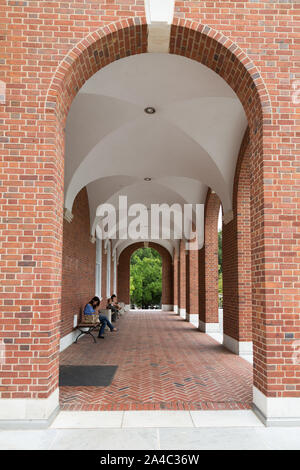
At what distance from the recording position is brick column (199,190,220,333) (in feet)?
40.5

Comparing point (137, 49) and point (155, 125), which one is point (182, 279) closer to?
point (155, 125)

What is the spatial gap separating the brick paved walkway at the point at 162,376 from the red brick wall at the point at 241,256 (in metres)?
0.77

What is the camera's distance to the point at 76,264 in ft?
35.3

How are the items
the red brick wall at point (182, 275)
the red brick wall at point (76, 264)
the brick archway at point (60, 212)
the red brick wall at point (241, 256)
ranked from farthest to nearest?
the red brick wall at point (182, 275), the red brick wall at point (76, 264), the red brick wall at point (241, 256), the brick archway at point (60, 212)

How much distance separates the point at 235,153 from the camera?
868 cm

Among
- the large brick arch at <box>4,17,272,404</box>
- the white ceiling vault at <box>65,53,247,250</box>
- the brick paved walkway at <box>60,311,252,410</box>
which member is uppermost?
the white ceiling vault at <box>65,53,247,250</box>

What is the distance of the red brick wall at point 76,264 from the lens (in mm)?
9180

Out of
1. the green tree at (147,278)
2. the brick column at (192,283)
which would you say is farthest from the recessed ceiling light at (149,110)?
the green tree at (147,278)

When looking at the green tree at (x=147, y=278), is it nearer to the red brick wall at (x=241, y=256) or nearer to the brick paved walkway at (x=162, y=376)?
the brick paved walkway at (x=162, y=376)

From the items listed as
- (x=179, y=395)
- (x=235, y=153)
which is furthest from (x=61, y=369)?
(x=235, y=153)

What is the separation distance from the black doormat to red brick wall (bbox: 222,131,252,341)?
10.7ft

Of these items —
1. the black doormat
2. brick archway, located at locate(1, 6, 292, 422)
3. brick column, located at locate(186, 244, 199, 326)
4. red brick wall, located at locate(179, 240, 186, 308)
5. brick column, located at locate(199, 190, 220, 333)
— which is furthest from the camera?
red brick wall, located at locate(179, 240, 186, 308)

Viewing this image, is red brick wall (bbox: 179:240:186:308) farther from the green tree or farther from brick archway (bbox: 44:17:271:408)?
brick archway (bbox: 44:17:271:408)

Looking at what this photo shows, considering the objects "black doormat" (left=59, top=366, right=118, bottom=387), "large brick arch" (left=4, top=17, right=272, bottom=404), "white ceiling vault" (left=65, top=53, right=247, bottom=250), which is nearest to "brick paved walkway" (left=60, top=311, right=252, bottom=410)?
"black doormat" (left=59, top=366, right=118, bottom=387)
